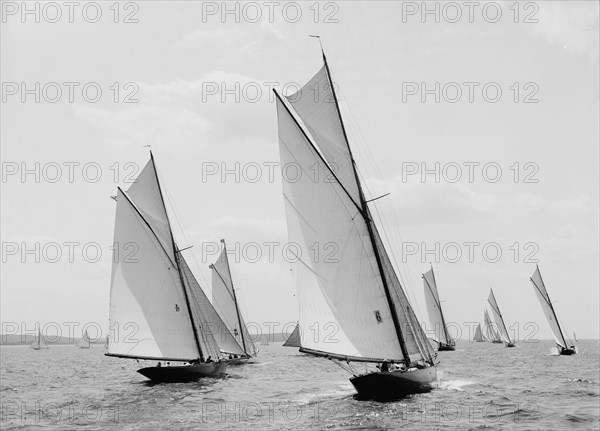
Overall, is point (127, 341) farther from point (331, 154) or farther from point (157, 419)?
point (331, 154)

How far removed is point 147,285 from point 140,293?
853 mm

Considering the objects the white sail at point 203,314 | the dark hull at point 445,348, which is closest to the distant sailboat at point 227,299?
the white sail at point 203,314

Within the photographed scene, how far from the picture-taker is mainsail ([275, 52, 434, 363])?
124 ft

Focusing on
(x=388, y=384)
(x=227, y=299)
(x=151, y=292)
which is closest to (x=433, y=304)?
(x=227, y=299)

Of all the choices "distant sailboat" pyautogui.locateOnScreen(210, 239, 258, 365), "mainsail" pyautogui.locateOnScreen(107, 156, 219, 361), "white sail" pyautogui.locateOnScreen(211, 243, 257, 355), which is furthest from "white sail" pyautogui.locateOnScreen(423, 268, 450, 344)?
A: "mainsail" pyautogui.locateOnScreen(107, 156, 219, 361)

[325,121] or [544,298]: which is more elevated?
[325,121]

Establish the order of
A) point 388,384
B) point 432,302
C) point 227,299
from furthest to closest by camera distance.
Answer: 1. point 432,302
2. point 227,299
3. point 388,384

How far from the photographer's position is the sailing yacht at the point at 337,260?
1492 inches

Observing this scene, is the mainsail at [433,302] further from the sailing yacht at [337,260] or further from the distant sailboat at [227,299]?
the sailing yacht at [337,260]

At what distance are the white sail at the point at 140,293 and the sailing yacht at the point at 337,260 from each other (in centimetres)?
1962

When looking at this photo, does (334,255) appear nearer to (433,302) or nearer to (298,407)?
(298,407)

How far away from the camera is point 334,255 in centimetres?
3816

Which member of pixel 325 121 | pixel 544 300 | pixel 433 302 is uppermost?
pixel 325 121

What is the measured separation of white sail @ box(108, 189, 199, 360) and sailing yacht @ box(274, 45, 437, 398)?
19.6 m
